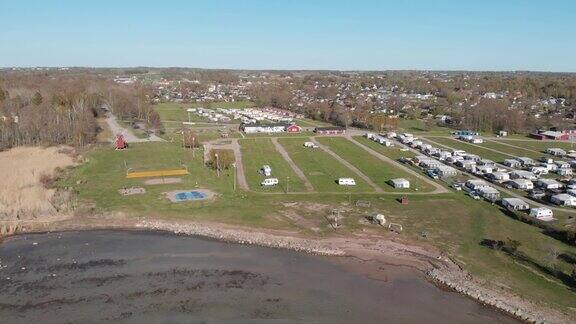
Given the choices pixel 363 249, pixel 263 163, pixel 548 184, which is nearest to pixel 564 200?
pixel 548 184

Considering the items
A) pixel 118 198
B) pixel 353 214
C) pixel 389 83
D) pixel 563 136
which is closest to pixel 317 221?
pixel 353 214

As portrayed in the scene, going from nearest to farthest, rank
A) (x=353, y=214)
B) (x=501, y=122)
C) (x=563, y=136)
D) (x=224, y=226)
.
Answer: (x=224, y=226) → (x=353, y=214) → (x=563, y=136) → (x=501, y=122)

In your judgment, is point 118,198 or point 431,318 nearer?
point 431,318

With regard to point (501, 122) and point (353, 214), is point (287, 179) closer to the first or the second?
point (353, 214)

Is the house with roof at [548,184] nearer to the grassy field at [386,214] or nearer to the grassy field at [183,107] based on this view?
the grassy field at [386,214]

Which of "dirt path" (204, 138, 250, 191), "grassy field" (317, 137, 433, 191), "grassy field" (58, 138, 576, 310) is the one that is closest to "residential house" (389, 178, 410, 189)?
"grassy field" (317, 137, 433, 191)

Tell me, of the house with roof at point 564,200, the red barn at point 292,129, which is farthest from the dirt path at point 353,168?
the house with roof at point 564,200

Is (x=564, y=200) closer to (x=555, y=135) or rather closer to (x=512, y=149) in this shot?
(x=512, y=149)
